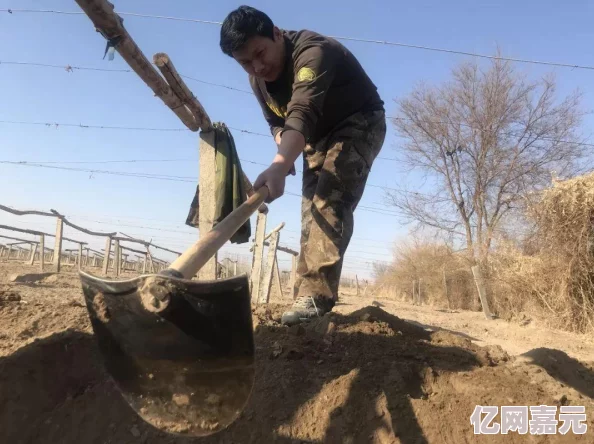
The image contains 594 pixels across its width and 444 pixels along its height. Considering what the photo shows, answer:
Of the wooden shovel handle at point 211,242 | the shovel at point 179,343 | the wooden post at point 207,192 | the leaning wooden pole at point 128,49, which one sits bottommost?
the shovel at point 179,343

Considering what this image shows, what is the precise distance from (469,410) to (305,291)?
3.47 ft

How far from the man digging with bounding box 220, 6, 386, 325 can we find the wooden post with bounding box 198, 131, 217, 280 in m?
1.56

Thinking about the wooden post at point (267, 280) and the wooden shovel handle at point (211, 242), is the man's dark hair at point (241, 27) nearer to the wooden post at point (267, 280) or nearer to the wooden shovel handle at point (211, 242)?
the wooden shovel handle at point (211, 242)

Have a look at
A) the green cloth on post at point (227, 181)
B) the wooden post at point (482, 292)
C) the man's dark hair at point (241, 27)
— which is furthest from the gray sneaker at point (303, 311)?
the wooden post at point (482, 292)

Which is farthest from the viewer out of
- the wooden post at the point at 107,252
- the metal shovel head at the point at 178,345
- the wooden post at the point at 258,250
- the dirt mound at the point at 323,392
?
the wooden post at the point at 107,252

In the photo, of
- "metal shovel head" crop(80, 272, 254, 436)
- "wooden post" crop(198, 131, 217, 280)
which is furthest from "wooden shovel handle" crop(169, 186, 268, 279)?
"wooden post" crop(198, 131, 217, 280)

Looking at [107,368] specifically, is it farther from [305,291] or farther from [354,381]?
[305,291]

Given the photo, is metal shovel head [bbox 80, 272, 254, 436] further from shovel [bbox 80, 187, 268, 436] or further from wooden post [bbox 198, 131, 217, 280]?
wooden post [bbox 198, 131, 217, 280]

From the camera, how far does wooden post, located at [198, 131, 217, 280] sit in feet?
14.3

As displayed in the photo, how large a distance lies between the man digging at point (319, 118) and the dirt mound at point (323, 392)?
0.44 m

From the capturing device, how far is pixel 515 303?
796cm

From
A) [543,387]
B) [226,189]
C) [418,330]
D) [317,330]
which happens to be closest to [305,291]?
[317,330]

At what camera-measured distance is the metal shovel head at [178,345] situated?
4.21 ft

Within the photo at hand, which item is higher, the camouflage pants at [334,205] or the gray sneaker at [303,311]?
the camouflage pants at [334,205]
